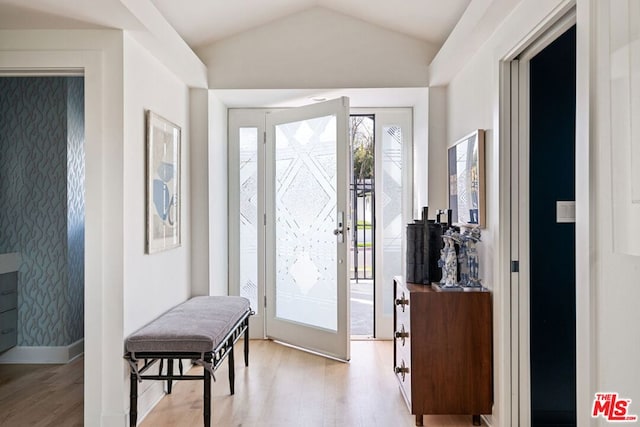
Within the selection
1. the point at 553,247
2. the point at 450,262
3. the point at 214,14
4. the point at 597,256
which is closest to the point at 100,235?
the point at 214,14

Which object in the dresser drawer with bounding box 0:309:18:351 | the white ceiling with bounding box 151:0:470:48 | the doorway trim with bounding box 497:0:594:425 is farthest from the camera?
the dresser drawer with bounding box 0:309:18:351

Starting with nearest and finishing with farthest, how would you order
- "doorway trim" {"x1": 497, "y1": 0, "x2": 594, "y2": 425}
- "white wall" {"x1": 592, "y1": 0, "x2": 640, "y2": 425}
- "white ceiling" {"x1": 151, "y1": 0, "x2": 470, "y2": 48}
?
"white wall" {"x1": 592, "y1": 0, "x2": 640, "y2": 425} → "doorway trim" {"x1": 497, "y1": 0, "x2": 594, "y2": 425} → "white ceiling" {"x1": 151, "y1": 0, "x2": 470, "y2": 48}

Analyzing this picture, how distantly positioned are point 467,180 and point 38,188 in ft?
11.0

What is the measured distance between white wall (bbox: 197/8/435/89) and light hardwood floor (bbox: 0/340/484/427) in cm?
219

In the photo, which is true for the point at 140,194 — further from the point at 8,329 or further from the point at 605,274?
the point at 605,274

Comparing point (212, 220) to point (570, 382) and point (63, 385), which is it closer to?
point (63, 385)

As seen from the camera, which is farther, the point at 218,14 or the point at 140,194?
the point at 218,14

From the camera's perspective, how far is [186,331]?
2.63 m

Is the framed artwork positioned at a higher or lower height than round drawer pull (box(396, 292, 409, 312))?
higher

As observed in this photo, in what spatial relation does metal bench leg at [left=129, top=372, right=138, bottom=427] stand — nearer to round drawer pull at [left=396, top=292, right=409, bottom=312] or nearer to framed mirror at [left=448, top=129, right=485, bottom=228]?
round drawer pull at [left=396, top=292, right=409, bottom=312]

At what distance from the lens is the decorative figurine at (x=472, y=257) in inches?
111

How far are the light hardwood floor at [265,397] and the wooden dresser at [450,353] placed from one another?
7.4 inches

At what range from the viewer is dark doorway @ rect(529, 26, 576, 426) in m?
2.66

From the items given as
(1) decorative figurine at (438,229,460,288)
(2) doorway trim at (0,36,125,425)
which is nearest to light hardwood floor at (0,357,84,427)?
(2) doorway trim at (0,36,125,425)
